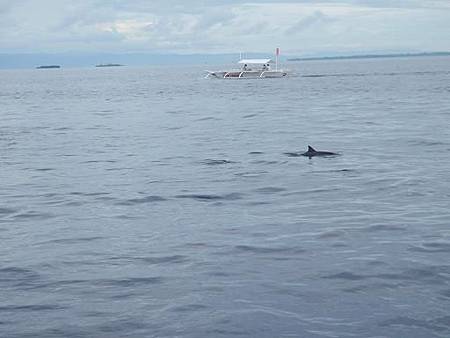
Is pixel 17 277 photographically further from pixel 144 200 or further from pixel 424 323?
pixel 144 200

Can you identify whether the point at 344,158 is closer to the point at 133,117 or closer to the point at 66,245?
the point at 66,245

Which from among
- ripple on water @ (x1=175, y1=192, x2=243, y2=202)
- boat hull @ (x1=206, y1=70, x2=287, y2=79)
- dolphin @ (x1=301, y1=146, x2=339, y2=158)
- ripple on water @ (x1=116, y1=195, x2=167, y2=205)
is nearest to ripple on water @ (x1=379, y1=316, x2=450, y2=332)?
ripple on water @ (x1=175, y1=192, x2=243, y2=202)

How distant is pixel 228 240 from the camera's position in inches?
696

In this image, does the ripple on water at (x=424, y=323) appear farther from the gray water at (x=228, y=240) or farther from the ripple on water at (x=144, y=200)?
the ripple on water at (x=144, y=200)

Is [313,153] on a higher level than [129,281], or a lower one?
higher

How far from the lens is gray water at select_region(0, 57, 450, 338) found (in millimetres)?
12648

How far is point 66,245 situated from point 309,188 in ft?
30.0

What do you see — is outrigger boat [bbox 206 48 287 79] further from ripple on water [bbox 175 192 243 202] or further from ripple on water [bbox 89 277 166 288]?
ripple on water [bbox 89 277 166 288]

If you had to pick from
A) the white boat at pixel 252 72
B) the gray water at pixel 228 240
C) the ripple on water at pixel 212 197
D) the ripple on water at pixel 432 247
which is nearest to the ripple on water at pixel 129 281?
the gray water at pixel 228 240

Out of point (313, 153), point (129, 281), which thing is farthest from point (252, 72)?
point (129, 281)

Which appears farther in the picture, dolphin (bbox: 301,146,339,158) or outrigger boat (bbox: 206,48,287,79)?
outrigger boat (bbox: 206,48,287,79)

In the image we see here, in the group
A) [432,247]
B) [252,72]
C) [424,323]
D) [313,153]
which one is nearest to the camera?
[424,323]

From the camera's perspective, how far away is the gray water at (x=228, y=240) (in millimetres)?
12648

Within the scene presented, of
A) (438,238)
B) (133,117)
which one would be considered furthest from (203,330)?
(133,117)
